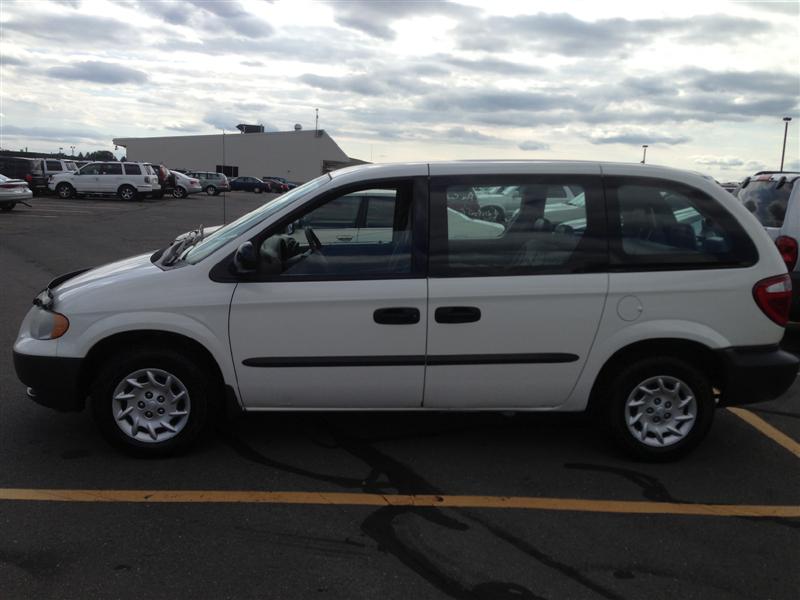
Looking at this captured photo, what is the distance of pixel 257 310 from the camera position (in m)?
4.02

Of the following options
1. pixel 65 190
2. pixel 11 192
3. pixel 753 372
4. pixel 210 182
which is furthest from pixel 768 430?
pixel 210 182

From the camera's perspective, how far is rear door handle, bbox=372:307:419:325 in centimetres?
402

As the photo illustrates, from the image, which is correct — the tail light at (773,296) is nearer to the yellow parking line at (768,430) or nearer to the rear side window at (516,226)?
the rear side window at (516,226)

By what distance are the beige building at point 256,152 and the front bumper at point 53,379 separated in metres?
72.6

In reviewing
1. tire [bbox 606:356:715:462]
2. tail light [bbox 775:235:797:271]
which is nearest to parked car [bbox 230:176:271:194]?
tail light [bbox 775:235:797:271]

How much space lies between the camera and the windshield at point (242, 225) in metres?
4.23

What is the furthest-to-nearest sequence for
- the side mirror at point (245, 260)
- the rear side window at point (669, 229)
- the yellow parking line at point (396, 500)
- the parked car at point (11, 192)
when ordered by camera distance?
the parked car at point (11, 192)
the rear side window at point (669, 229)
the side mirror at point (245, 260)
the yellow parking line at point (396, 500)

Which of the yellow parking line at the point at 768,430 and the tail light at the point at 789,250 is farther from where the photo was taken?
the tail light at the point at 789,250

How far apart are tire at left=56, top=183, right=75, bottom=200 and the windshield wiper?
31.3 meters

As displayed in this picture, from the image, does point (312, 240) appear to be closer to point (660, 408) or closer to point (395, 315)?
point (395, 315)

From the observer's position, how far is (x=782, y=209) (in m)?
6.99

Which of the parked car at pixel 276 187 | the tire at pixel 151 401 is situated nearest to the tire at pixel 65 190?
the parked car at pixel 276 187

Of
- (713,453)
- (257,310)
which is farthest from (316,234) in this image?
(713,453)

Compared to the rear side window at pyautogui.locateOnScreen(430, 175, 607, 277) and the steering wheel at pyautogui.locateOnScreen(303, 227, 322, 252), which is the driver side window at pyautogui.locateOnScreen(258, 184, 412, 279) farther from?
the rear side window at pyautogui.locateOnScreen(430, 175, 607, 277)
